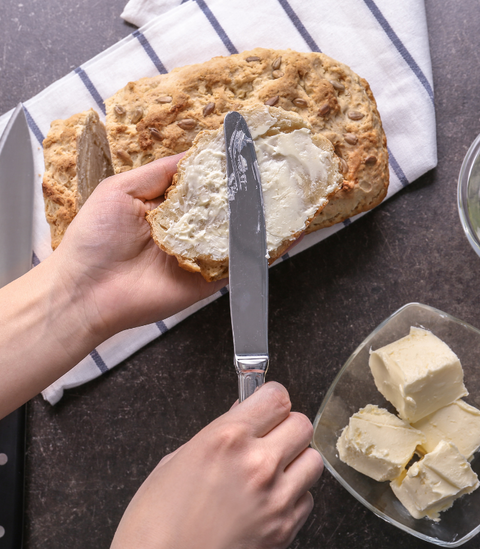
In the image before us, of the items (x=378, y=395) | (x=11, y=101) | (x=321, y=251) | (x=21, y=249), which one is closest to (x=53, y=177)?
(x=21, y=249)

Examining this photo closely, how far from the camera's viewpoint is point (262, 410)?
1638mm

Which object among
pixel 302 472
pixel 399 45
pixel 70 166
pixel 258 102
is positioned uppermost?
pixel 70 166

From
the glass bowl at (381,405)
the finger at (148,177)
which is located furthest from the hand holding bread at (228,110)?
the glass bowl at (381,405)

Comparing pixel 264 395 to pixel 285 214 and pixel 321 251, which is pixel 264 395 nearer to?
pixel 285 214

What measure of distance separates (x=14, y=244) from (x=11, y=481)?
1198 millimetres

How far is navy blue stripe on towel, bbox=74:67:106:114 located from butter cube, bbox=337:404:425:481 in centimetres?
200

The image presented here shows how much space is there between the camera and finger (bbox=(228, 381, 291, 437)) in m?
1.63

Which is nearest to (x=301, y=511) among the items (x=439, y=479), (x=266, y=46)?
(x=439, y=479)

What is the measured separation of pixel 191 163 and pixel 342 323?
46.0 inches

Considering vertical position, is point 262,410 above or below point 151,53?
below

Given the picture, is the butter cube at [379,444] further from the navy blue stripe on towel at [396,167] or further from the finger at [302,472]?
the navy blue stripe on towel at [396,167]

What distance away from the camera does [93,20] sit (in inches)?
99.7

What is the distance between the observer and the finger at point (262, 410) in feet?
5.35

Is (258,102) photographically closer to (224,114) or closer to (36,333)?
(224,114)
